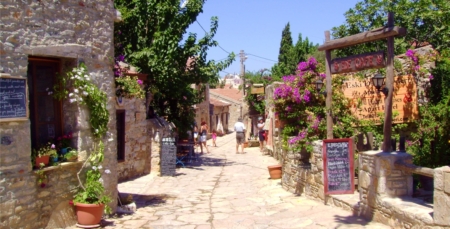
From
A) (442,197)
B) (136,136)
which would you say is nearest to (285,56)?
(136,136)

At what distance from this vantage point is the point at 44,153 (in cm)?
618

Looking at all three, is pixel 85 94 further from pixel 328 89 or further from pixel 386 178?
pixel 386 178

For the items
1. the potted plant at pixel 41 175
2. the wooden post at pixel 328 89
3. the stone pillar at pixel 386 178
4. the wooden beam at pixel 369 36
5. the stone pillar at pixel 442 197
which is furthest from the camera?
the wooden post at pixel 328 89

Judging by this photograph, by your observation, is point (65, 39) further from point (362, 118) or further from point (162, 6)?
point (162, 6)

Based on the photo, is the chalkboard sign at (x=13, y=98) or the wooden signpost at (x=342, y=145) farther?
the wooden signpost at (x=342, y=145)

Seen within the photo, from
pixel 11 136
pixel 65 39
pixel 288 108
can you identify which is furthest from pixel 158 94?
pixel 11 136

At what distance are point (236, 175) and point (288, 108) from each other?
166 inches

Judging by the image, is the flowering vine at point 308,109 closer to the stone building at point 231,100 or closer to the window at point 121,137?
the window at point 121,137

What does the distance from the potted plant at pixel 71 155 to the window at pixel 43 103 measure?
0.33 meters

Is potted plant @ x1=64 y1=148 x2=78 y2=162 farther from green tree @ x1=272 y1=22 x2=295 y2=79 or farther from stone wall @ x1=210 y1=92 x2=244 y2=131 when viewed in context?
stone wall @ x1=210 y1=92 x2=244 y2=131

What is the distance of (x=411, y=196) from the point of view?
631cm

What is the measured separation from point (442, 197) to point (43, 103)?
5527 millimetres

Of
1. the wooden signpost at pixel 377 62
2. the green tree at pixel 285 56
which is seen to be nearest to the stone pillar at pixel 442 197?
the wooden signpost at pixel 377 62

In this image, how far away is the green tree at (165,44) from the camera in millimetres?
13500
